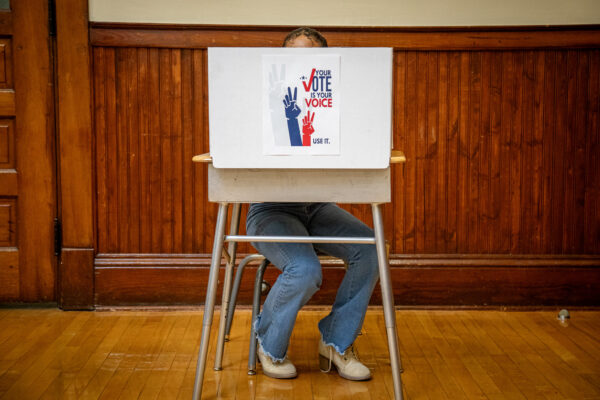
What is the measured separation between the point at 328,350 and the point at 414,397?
0.30 metres

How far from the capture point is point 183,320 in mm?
2557

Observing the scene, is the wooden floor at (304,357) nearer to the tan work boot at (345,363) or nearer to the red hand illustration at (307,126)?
the tan work boot at (345,363)

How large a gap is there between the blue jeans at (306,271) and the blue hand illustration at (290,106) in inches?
17.3

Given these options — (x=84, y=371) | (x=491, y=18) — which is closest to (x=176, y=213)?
(x=84, y=371)

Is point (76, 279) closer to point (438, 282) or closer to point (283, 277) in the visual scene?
point (283, 277)

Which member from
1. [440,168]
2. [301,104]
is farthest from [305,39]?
[440,168]

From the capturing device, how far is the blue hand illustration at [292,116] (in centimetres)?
152

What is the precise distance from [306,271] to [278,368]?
33 cm

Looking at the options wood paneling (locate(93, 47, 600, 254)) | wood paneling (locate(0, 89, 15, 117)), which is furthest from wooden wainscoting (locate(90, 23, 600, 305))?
wood paneling (locate(0, 89, 15, 117))

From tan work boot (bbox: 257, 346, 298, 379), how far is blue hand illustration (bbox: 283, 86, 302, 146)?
2.48ft

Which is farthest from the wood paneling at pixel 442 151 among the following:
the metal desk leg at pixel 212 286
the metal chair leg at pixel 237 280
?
the metal desk leg at pixel 212 286

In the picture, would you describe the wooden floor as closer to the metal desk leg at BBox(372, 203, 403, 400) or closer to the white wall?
the metal desk leg at BBox(372, 203, 403, 400)

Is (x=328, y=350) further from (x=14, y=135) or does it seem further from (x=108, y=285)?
(x=14, y=135)

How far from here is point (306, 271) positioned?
72.4 inches
